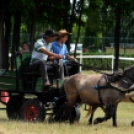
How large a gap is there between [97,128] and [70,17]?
14056 mm

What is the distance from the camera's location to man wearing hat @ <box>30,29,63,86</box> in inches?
550

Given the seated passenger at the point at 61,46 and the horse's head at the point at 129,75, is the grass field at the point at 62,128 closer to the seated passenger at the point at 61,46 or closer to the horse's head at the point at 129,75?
the horse's head at the point at 129,75

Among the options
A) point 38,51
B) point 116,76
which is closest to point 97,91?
point 116,76

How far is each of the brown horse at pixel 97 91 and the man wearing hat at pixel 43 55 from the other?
0.54 metres

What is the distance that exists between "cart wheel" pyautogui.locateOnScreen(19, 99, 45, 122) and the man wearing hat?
58 cm

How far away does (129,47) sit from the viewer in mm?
46969

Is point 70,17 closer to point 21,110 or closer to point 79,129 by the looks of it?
point 21,110

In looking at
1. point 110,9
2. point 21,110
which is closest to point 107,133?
point 21,110

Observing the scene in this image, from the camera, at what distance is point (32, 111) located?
1430 centimetres

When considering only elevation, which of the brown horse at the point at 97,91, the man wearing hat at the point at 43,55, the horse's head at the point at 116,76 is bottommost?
the brown horse at the point at 97,91

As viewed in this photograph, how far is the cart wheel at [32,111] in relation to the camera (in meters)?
14.2

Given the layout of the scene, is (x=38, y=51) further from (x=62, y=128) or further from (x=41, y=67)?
(x=62, y=128)

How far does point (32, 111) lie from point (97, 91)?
1711 mm

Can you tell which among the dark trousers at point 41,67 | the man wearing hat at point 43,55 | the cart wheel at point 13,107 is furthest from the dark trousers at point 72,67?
the cart wheel at point 13,107
